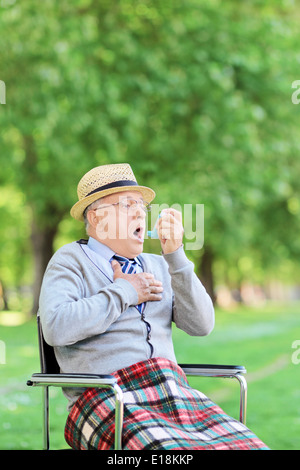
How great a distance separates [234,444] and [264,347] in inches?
441

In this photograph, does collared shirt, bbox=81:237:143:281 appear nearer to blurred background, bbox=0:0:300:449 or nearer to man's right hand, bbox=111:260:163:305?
man's right hand, bbox=111:260:163:305

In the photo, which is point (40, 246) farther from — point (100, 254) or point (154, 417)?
point (154, 417)

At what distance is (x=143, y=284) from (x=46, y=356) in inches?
19.5

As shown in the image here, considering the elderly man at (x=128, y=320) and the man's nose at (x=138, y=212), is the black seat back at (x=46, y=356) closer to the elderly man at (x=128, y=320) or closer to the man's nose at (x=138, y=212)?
the elderly man at (x=128, y=320)

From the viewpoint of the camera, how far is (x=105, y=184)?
2.85 metres

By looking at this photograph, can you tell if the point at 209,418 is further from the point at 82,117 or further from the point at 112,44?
the point at 112,44

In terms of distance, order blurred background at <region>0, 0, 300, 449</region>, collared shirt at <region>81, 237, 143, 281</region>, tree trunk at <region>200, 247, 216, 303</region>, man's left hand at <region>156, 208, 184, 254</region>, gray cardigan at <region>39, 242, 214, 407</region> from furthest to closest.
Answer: tree trunk at <region>200, 247, 216, 303</region> → blurred background at <region>0, 0, 300, 449</region> → collared shirt at <region>81, 237, 143, 281</region> → man's left hand at <region>156, 208, 184, 254</region> → gray cardigan at <region>39, 242, 214, 407</region>

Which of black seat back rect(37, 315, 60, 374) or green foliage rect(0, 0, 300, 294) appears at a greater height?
green foliage rect(0, 0, 300, 294)

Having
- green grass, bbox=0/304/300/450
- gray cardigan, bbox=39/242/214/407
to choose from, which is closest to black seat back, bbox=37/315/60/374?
gray cardigan, bbox=39/242/214/407

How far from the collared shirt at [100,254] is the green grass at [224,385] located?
2.69m

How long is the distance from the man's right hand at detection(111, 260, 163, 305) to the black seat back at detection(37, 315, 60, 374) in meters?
0.38

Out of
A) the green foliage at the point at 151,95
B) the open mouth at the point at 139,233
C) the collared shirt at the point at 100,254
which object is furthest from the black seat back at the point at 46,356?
the green foliage at the point at 151,95

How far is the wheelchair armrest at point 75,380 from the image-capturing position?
244 cm

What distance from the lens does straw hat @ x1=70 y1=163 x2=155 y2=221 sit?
9.29ft
